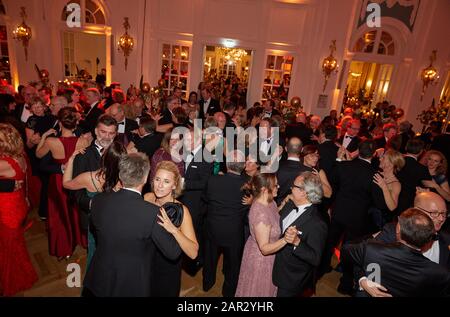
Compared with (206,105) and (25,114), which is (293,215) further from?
(206,105)

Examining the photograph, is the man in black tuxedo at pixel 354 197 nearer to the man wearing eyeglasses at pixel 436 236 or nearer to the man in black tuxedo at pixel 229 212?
the man wearing eyeglasses at pixel 436 236

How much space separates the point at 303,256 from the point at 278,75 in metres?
8.74

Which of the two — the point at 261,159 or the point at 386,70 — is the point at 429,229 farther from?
the point at 386,70

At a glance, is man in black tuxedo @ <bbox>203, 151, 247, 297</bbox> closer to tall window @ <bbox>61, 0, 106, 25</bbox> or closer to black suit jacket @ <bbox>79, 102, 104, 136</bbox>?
black suit jacket @ <bbox>79, 102, 104, 136</bbox>

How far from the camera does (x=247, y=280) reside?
2811mm

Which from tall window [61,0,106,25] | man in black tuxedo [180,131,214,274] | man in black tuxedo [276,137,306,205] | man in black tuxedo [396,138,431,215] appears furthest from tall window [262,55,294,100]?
man in black tuxedo [180,131,214,274]

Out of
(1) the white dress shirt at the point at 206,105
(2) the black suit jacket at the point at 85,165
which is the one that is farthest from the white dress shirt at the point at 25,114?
(1) the white dress shirt at the point at 206,105

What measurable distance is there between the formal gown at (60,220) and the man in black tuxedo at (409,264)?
134 inches

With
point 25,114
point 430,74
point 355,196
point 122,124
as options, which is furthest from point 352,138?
point 430,74

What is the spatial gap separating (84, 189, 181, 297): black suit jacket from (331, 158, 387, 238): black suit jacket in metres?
2.44

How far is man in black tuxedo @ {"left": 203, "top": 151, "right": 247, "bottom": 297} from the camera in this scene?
3129 mm

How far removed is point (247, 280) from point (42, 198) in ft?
11.6
